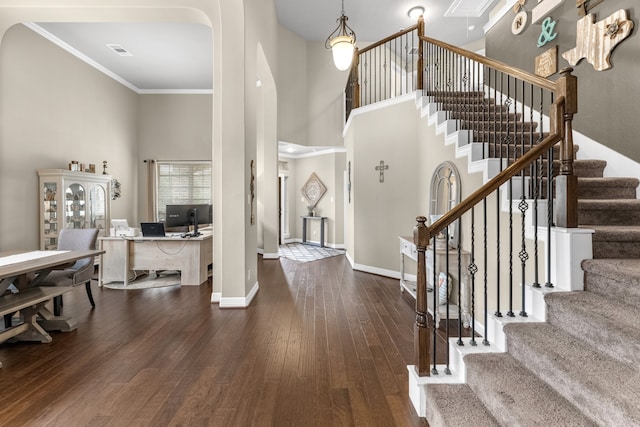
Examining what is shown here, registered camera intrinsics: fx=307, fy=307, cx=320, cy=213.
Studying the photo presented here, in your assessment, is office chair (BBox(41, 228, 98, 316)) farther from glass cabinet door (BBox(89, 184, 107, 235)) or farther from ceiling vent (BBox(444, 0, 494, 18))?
ceiling vent (BBox(444, 0, 494, 18))

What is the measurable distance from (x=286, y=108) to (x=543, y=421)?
23.9 feet

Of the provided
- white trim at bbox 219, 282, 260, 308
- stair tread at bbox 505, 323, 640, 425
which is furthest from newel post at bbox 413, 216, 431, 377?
white trim at bbox 219, 282, 260, 308

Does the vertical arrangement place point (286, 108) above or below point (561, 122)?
above

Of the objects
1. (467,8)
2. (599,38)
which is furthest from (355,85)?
(599,38)

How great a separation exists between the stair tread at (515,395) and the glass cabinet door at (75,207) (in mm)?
6402

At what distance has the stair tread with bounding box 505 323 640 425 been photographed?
121 cm

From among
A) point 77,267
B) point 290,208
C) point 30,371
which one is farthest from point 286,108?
point 30,371

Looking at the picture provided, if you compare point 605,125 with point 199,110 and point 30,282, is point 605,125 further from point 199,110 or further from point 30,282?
point 199,110

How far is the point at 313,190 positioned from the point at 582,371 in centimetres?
812

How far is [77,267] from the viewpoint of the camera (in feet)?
12.5

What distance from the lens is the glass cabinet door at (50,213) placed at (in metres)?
5.09

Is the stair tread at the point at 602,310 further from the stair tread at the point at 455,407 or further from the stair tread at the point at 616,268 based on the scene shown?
the stair tread at the point at 455,407

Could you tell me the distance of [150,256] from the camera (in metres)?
4.90

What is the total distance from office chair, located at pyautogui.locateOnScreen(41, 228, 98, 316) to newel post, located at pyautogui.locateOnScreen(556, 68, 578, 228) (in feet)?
15.4
